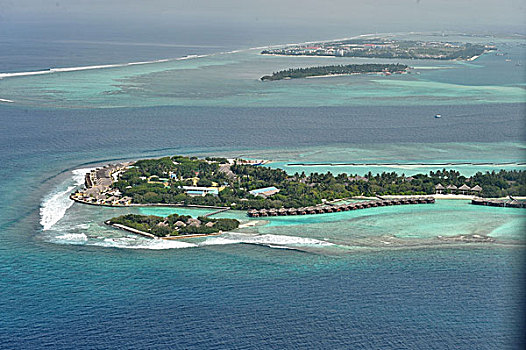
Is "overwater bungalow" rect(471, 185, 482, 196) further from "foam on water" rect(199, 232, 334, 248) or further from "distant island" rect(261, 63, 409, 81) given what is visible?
"distant island" rect(261, 63, 409, 81)

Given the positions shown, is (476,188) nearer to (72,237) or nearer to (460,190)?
(460,190)

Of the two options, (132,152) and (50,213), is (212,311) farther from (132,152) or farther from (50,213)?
(132,152)

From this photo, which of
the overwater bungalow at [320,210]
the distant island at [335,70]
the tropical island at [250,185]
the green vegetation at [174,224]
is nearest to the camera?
the green vegetation at [174,224]

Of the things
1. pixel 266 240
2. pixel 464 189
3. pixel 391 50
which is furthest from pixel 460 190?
pixel 391 50

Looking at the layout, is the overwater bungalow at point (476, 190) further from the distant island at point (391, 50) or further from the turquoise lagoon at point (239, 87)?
the distant island at point (391, 50)

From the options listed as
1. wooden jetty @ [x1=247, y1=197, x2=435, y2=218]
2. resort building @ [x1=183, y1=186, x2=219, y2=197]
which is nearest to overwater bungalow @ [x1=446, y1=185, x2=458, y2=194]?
wooden jetty @ [x1=247, y1=197, x2=435, y2=218]

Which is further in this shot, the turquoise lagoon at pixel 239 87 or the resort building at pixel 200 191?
the turquoise lagoon at pixel 239 87

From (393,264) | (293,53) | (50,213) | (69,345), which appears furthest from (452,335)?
(293,53)

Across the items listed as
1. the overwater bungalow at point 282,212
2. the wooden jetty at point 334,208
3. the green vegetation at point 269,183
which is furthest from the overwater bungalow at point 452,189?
the overwater bungalow at point 282,212
